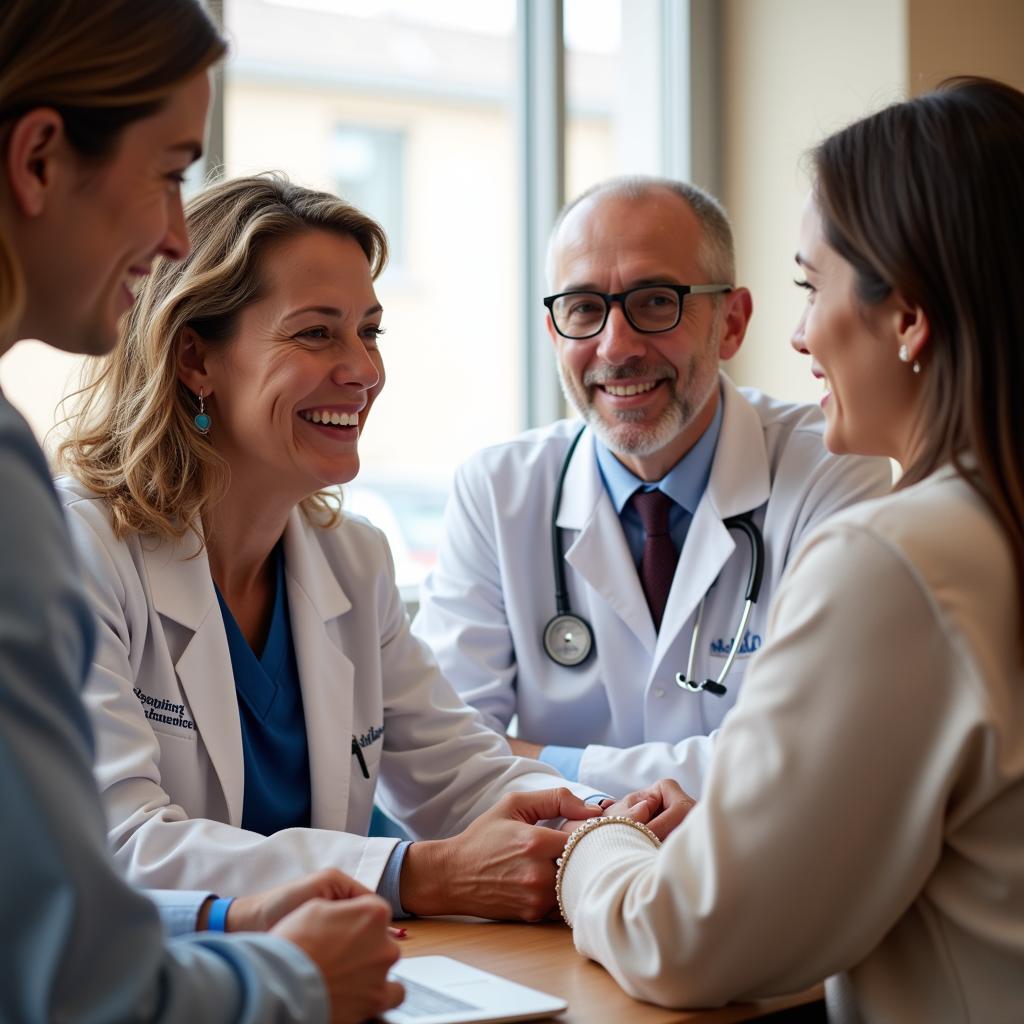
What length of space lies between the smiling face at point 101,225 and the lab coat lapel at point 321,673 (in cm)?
75

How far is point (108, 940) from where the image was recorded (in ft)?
2.63

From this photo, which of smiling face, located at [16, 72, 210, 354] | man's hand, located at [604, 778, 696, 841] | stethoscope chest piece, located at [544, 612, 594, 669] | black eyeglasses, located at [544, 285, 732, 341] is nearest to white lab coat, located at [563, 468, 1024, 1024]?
man's hand, located at [604, 778, 696, 841]

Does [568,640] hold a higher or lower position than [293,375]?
lower

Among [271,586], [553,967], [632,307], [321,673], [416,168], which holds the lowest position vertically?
[553,967]

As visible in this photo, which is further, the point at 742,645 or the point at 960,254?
the point at 742,645

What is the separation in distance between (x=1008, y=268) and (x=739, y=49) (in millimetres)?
2370

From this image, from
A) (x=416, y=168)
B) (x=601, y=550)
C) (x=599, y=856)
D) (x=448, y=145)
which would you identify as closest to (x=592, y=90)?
(x=448, y=145)

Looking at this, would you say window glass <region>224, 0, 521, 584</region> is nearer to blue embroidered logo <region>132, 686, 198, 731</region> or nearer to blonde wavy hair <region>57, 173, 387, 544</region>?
blonde wavy hair <region>57, 173, 387, 544</region>

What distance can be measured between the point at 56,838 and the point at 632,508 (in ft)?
5.37

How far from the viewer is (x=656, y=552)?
2.23m

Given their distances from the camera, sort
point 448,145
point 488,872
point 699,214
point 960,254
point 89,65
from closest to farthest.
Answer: point 89,65 → point 960,254 → point 488,872 → point 699,214 → point 448,145

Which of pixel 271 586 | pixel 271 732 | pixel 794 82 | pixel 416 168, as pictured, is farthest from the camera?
pixel 416 168

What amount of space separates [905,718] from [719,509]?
124 centimetres

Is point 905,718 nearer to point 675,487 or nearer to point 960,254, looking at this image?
point 960,254
